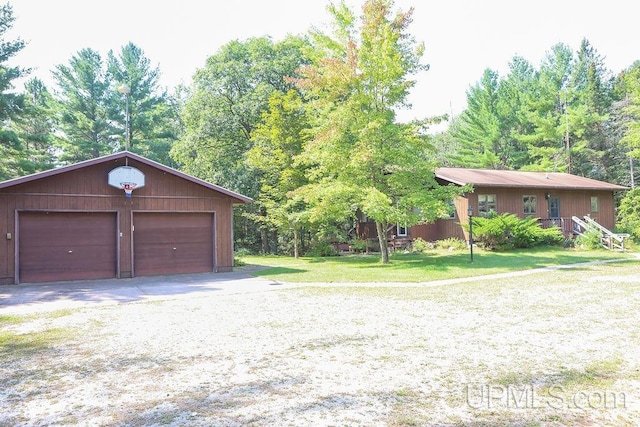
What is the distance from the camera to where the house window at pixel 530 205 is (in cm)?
2300

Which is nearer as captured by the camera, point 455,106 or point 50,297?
point 50,297

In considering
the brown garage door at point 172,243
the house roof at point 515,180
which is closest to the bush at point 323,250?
the house roof at point 515,180

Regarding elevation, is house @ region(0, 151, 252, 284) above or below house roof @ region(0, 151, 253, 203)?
below

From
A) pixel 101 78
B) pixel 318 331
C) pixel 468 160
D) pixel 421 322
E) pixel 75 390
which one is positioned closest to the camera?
pixel 75 390

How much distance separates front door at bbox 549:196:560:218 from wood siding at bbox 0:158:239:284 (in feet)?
58.9

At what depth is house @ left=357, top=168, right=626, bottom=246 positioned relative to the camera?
21.4 meters

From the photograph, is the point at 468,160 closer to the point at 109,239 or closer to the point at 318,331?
the point at 109,239

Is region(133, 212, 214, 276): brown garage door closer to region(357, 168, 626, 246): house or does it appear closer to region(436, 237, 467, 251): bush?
region(357, 168, 626, 246): house

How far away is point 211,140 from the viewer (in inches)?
1010

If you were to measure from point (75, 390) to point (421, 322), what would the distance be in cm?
462

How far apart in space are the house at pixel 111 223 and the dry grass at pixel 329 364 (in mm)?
5202

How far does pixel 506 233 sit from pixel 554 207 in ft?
22.7

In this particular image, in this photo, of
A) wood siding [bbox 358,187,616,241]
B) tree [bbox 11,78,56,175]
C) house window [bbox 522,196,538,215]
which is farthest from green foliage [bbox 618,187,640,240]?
tree [bbox 11,78,56,175]

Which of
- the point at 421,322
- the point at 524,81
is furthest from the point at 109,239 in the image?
the point at 524,81
